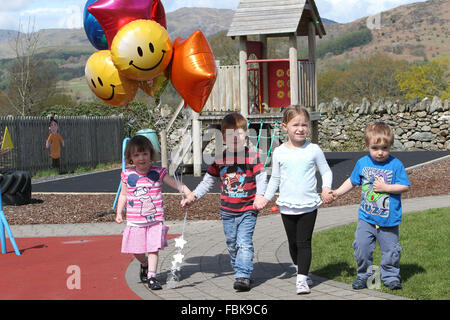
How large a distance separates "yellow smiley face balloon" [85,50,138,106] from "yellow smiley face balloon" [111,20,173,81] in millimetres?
141

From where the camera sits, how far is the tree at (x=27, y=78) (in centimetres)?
3809

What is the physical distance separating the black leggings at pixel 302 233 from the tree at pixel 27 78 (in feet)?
104

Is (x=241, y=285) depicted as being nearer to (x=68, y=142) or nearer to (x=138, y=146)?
(x=138, y=146)

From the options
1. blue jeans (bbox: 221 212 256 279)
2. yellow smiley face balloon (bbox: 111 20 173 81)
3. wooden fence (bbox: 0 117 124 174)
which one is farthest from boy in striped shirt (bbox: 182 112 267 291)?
wooden fence (bbox: 0 117 124 174)

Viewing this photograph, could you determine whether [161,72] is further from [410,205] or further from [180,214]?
[410,205]

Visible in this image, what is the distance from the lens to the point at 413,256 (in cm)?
693

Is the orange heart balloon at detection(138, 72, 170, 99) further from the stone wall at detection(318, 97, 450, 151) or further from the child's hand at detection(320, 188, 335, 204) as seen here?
the stone wall at detection(318, 97, 450, 151)

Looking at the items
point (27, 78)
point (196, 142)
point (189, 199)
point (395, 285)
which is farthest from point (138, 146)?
point (27, 78)

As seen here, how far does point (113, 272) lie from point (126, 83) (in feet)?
7.21

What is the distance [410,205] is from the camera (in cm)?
1091

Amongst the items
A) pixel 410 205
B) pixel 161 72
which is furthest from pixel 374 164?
pixel 410 205

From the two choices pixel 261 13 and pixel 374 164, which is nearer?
pixel 374 164

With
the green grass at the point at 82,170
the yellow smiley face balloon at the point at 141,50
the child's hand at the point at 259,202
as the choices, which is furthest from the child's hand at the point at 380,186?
the green grass at the point at 82,170

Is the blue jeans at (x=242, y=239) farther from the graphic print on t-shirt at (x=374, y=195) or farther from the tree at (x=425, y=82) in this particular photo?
the tree at (x=425, y=82)
